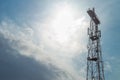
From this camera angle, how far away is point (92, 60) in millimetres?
90875

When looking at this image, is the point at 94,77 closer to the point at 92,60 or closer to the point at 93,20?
the point at 92,60

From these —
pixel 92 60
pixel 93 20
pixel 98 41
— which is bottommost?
pixel 92 60

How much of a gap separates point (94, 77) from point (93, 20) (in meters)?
19.1

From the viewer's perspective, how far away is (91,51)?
92.1 metres

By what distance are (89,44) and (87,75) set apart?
1049 cm

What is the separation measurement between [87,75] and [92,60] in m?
5.14

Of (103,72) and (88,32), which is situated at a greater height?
(88,32)

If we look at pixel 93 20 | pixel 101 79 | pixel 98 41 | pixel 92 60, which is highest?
pixel 93 20

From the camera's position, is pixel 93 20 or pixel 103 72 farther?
pixel 93 20

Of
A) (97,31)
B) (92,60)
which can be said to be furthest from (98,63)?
(97,31)

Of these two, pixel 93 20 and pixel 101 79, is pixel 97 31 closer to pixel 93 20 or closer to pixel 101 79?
pixel 93 20

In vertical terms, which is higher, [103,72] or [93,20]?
[93,20]

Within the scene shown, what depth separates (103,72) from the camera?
88.8 m

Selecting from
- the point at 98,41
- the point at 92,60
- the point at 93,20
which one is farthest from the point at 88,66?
the point at 93,20
